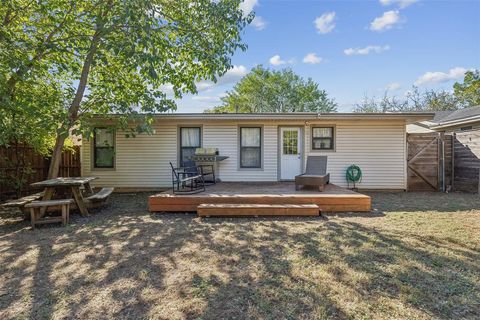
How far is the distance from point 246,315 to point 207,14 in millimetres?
6276

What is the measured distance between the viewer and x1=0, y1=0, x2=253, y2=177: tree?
16.6 feet

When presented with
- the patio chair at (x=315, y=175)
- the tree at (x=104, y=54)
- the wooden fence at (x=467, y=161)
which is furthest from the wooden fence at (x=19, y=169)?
the wooden fence at (x=467, y=161)

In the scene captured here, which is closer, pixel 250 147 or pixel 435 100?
pixel 250 147

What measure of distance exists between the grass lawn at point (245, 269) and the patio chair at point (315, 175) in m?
1.40

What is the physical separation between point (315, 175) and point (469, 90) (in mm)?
27509

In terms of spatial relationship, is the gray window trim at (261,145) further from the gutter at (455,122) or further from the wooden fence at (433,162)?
the gutter at (455,122)

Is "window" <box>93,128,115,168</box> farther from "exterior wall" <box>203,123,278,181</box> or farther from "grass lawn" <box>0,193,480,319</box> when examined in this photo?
"grass lawn" <box>0,193,480,319</box>

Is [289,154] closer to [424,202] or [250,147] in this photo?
[250,147]

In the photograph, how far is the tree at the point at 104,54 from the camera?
507 cm

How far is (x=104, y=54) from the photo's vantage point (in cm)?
573

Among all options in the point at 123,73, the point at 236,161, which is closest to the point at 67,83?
the point at 123,73

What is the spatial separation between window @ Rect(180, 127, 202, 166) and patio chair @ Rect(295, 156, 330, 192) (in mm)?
3770

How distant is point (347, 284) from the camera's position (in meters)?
2.59

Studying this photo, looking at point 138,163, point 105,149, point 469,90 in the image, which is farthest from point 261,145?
point 469,90
